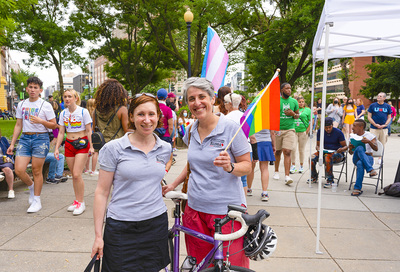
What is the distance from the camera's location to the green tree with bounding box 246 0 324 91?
17.5 m

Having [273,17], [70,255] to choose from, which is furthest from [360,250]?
[273,17]

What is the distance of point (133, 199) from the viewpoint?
227cm

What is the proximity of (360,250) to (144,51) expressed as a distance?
78.4ft

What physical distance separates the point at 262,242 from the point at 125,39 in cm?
2585

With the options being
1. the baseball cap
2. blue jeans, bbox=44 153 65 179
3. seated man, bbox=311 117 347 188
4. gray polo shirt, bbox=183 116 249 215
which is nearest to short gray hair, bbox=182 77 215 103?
gray polo shirt, bbox=183 116 249 215

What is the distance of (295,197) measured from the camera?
6.51 m

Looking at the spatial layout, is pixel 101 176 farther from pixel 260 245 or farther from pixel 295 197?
pixel 295 197

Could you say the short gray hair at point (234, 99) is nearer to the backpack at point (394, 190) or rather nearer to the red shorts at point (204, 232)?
the red shorts at point (204, 232)

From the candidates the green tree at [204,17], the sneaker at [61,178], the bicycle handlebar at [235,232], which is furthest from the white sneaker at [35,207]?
the green tree at [204,17]

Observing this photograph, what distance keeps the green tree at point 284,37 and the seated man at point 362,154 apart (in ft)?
38.1

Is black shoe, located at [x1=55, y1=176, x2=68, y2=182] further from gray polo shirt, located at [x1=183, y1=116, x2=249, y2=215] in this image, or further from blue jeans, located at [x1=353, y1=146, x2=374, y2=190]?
blue jeans, located at [x1=353, y1=146, x2=374, y2=190]

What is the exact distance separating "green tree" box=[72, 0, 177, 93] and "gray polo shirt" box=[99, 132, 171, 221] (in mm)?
18683

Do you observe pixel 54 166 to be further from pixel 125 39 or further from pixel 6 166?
pixel 125 39

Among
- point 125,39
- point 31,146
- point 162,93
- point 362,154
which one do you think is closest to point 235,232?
point 31,146
